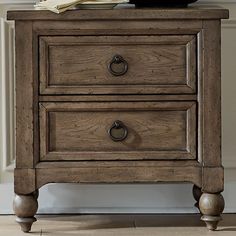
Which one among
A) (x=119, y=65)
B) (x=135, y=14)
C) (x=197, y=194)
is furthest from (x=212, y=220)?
(x=135, y=14)

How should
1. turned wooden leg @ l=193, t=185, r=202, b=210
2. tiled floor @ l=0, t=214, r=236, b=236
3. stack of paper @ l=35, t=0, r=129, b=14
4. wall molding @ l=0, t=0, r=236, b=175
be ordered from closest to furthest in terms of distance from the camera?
stack of paper @ l=35, t=0, r=129, b=14
tiled floor @ l=0, t=214, r=236, b=236
turned wooden leg @ l=193, t=185, r=202, b=210
wall molding @ l=0, t=0, r=236, b=175

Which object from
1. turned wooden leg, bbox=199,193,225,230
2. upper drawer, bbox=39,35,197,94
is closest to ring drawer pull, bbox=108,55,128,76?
upper drawer, bbox=39,35,197,94

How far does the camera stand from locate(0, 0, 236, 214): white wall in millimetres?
2303

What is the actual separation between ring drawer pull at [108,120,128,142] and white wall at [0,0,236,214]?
0.43 meters

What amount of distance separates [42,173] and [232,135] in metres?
0.74

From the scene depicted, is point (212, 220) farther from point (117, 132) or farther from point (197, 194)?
point (117, 132)

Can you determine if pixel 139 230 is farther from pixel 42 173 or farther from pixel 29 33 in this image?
pixel 29 33

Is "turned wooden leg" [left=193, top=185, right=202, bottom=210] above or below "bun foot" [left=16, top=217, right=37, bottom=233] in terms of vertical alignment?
above

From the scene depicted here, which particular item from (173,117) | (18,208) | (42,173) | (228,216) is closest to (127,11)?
(173,117)

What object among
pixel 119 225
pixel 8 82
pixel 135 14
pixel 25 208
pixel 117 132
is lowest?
pixel 119 225

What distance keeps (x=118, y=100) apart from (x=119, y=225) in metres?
0.43

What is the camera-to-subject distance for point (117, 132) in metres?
1.93

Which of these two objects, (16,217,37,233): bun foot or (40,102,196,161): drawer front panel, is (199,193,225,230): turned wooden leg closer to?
(40,102,196,161): drawer front panel

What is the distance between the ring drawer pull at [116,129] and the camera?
192 centimetres
